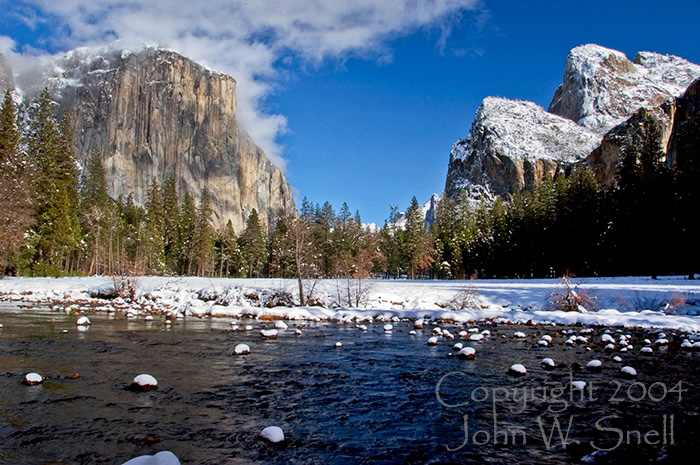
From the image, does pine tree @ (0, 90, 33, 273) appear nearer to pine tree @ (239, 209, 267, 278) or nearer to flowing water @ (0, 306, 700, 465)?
flowing water @ (0, 306, 700, 465)

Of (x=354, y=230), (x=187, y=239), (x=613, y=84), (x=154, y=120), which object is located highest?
(x=613, y=84)

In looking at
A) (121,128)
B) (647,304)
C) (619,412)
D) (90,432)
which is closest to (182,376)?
(90,432)

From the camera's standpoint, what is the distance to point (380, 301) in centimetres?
2697

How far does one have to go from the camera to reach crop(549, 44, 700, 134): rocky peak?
173m

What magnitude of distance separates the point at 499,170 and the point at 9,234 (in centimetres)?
16281

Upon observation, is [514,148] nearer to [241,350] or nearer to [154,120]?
[154,120]

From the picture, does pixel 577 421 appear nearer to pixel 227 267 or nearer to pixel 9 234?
pixel 9 234

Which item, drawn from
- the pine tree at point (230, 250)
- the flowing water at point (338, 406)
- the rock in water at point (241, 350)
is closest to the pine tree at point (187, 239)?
the pine tree at point (230, 250)

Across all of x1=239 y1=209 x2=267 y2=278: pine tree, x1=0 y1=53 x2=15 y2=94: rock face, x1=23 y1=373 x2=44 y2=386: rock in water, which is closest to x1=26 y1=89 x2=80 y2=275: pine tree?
x1=239 y1=209 x2=267 y2=278: pine tree

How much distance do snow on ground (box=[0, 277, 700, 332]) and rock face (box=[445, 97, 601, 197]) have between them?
435ft

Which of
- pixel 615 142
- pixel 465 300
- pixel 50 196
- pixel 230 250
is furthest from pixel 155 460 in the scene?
pixel 615 142

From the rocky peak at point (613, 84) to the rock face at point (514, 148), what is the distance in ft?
45.9

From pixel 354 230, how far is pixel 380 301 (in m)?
44.5

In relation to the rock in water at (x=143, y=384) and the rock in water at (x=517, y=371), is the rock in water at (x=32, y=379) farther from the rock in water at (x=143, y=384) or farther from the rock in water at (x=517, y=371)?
the rock in water at (x=517, y=371)
